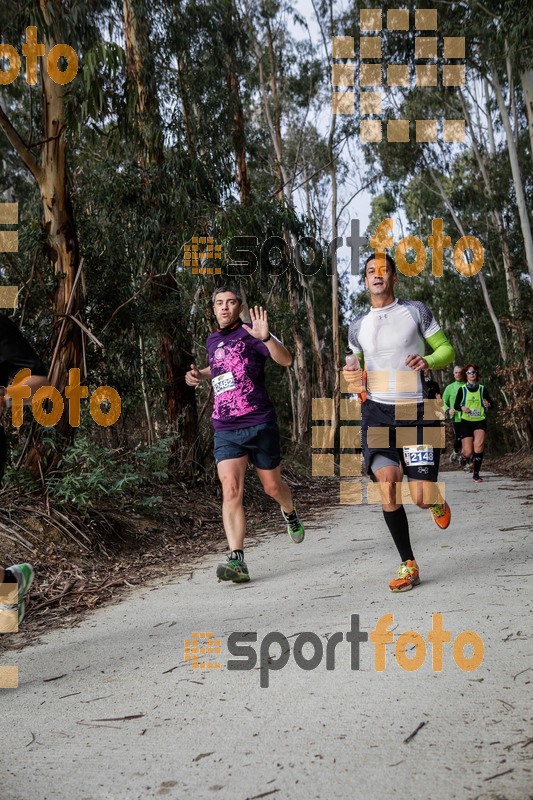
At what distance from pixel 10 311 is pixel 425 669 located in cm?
627

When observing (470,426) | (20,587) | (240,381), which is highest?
(240,381)

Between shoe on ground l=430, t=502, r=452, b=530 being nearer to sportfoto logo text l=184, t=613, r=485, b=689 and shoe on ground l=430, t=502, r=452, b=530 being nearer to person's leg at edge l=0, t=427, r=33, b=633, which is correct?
sportfoto logo text l=184, t=613, r=485, b=689

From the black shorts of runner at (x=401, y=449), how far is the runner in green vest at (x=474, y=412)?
27.0 ft

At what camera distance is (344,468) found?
1855cm

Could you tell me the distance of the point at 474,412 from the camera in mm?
13602

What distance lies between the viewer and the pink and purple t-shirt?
592 cm

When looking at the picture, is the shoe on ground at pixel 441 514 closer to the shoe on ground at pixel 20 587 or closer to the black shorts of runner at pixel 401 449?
the black shorts of runner at pixel 401 449

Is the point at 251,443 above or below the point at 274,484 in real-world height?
above

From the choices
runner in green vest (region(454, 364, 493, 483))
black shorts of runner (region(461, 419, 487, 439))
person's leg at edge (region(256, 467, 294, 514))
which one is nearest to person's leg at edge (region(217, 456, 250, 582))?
person's leg at edge (region(256, 467, 294, 514))

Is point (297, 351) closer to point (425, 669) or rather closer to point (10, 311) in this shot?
point (10, 311)

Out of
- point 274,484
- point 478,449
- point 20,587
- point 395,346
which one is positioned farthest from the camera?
point 478,449

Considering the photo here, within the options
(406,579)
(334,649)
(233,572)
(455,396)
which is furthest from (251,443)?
(455,396)

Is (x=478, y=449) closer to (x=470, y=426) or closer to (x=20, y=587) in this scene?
(x=470, y=426)

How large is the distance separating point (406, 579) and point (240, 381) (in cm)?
187
